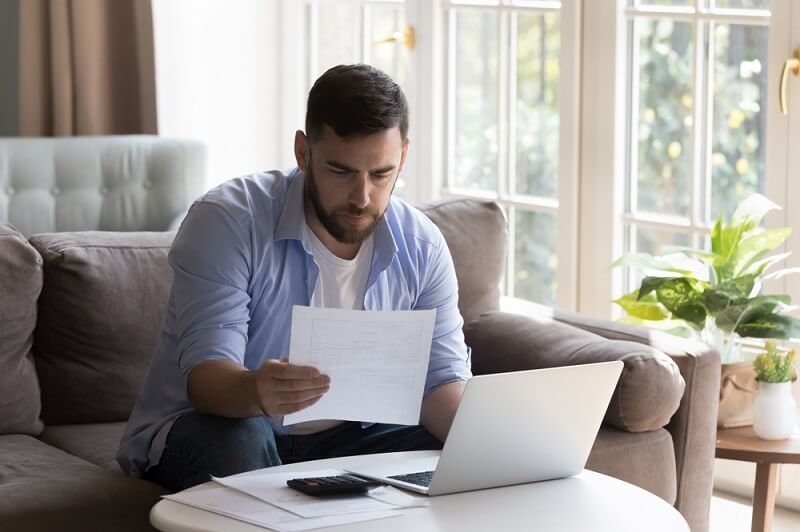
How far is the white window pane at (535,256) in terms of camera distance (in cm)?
362

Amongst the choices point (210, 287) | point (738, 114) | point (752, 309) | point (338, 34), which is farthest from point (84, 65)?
point (752, 309)

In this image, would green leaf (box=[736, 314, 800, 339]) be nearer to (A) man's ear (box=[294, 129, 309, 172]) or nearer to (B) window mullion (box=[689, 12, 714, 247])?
(B) window mullion (box=[689, 12, 714, 247])

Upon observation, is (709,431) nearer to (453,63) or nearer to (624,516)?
(624,516)

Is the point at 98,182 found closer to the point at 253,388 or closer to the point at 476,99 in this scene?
the point at 476,99

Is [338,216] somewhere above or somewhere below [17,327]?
above

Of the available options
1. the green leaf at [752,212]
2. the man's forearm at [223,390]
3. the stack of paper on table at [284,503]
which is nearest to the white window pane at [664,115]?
the green leaf at [752,212]

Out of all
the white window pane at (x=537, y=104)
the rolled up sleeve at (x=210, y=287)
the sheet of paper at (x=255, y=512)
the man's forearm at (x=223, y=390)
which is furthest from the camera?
the white window pane at (x=537, y=104)

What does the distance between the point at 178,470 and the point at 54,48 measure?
96.8 inches

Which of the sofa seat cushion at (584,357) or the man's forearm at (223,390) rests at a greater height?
the man's forearm at (223,390)

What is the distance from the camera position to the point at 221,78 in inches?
171

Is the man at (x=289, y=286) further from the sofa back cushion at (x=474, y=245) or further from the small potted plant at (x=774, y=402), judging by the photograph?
the small potted plant at (x=774, y=402)

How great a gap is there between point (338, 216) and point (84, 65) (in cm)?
229

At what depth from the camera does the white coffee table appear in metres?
1.56

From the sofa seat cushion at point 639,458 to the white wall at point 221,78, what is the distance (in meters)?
2.17
